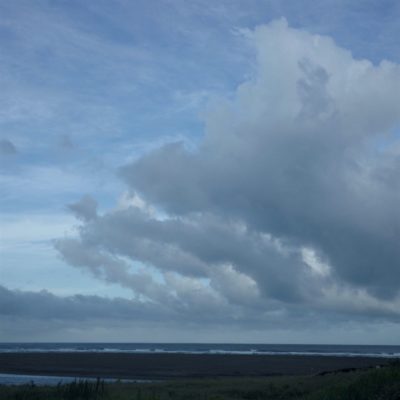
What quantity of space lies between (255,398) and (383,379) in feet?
44.1

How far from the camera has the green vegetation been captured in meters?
21.8

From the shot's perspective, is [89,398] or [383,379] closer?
[383,379]

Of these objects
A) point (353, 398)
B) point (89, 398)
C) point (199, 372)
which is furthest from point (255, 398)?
point (199, 372)

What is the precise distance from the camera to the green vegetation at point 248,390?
860 inches

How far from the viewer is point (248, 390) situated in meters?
37.3

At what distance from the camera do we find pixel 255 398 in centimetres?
3506

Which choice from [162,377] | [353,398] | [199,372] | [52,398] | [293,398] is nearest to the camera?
[353,398]

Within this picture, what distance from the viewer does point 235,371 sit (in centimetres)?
7331

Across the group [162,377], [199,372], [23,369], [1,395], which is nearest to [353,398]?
[1,395]

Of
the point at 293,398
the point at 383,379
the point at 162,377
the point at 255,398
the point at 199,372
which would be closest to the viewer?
the point at 383,379

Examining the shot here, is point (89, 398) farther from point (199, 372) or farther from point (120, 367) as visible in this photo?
point (120, 367)

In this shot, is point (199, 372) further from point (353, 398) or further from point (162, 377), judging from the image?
point (353, 398)

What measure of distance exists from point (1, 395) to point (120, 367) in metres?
53.6

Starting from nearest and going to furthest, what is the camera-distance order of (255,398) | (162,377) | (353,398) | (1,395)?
1. (353,398)
2. (1,395)
3. (255,398)
4. (162,377)
